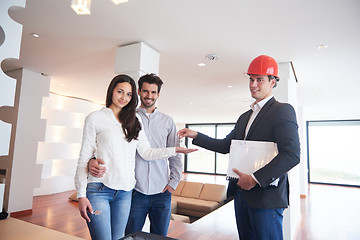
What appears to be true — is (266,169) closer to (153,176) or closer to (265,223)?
(265,223)

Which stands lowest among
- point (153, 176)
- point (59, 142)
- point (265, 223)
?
point (265, 223)

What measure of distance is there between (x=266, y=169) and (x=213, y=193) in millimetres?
5271

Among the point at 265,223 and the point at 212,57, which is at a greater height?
the point at 212,57

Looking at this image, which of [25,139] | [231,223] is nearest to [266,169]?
[231,223]

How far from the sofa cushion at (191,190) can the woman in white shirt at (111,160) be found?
5.17 m

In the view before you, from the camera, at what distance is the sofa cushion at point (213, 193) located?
606 centimetres

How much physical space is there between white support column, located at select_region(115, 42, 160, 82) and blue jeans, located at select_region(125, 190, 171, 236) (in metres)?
1.58

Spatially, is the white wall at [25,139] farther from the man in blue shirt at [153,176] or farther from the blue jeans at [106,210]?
the blue jeans at [106,210]

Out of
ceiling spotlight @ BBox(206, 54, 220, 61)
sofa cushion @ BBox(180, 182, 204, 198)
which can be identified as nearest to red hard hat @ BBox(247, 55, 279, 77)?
ceiling spotlight @ BBox(206, 54, 220, 61)

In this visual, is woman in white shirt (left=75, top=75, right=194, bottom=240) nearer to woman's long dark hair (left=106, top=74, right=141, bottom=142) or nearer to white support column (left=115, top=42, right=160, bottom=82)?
woman's long dark hair (left=106, top=74, right=141, bottom=142)

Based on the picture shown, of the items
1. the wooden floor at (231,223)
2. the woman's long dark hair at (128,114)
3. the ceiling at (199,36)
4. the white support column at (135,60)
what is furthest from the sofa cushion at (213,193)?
the woman's long dark hair at (128,114)

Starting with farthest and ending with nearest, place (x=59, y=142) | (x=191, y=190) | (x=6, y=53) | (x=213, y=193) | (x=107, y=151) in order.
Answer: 1. (x=59, y=142)
2. (x=191, y=190)
3. (x=213, y=193)
4. (x=107, y=151)
5. (x=6, y=53)

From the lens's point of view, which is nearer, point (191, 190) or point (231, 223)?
point (231, 223)

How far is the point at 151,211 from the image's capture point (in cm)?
171
